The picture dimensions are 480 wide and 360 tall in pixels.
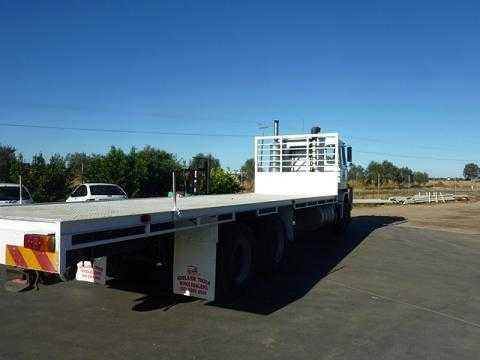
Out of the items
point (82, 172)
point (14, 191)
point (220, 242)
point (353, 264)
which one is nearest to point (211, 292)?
point (220, 242)

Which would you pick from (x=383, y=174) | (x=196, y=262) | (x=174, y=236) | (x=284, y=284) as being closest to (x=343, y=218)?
(x=284, y=284)

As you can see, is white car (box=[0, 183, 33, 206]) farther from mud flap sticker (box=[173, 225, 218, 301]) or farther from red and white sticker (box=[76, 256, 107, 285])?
mud flap sticker (box=[173, 225, 218, 301])

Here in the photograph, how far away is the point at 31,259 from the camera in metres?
4.74

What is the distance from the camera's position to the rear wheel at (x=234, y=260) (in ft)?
23.1

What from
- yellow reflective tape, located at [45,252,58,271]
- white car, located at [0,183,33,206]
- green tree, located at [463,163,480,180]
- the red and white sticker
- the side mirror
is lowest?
the red and white sticker

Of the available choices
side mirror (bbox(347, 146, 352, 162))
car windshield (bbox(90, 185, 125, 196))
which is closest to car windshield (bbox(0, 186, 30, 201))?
car windshield (bbox(90, 185, 125, 196))

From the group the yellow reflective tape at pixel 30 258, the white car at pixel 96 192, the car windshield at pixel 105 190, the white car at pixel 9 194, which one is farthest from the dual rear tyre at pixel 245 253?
the car windshield at pixel 105 190

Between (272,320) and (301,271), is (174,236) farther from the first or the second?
(301,271)

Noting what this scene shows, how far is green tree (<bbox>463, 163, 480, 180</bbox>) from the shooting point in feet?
581

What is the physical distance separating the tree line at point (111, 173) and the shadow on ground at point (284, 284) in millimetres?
8939

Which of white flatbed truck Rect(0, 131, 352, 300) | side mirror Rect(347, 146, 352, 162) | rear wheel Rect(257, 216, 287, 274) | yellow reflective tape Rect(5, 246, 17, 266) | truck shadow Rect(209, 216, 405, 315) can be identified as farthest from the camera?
side mirror Rect(347, 146, 352, 162)

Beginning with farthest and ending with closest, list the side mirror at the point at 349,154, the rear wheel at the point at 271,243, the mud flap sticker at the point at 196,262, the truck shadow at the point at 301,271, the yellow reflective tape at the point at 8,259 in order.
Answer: the side mirror at the point at 349,154, the rear wheel at the point at 271,243, the truck shadow at the point at 301,271, the mud flap sticker at the point at 196,262, the yellow reflective tape at the point at 8,259

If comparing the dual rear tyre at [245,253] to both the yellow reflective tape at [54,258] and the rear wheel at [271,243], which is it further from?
the yellow reflective tape at [54,258]

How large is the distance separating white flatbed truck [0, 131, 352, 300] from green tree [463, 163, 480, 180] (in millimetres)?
182075
